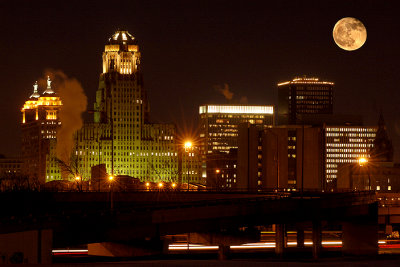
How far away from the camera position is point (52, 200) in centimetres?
10725

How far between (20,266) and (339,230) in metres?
96.1

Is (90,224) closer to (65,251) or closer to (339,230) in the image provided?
(65,251)

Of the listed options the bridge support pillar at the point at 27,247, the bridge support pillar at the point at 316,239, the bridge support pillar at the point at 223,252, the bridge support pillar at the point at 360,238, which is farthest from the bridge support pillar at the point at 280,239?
the bridge support pillar at the point at 27,247

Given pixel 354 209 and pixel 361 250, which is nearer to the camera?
pixel 361 250

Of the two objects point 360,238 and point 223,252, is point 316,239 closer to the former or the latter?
point 360,238

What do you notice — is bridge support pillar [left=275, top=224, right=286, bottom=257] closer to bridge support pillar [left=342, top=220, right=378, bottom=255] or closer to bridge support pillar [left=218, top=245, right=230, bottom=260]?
bridge support pillar [left=218, top=245, right=230, bottom=260]

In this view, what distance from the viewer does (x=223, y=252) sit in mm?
96062

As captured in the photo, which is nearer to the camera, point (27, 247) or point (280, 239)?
point (27, 247)

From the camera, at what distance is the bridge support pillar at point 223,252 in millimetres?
94113

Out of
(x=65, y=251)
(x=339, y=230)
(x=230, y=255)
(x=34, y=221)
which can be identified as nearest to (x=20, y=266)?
(x=34, y=221)

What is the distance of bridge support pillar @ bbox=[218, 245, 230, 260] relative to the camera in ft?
309

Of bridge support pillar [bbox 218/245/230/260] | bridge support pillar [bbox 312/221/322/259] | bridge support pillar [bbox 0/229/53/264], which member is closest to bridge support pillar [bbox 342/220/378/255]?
bridge support pillar [bbox 312/221/322/259]

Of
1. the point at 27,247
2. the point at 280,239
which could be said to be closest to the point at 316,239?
the point at 280,239

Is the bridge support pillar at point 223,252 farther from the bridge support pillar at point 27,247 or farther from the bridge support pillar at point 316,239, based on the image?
the bridge support pillar at point 27,247
